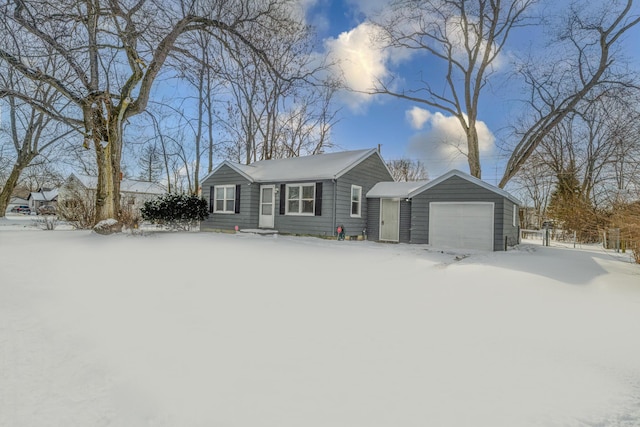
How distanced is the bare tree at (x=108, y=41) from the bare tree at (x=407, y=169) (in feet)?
98.0

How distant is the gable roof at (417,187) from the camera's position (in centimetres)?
1082

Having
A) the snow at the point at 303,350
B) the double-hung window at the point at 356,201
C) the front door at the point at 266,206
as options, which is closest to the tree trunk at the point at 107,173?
the snow at the point at 303,350

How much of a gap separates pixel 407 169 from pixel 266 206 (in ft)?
90.7

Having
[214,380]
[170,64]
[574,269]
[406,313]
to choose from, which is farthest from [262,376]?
[170,64]

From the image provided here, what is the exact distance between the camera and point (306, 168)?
44.8ft

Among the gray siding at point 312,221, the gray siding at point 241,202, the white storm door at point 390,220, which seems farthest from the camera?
the gray siding at point 241,202

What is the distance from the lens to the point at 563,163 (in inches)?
830

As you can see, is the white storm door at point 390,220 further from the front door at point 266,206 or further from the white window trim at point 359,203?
the front door at point 266,206

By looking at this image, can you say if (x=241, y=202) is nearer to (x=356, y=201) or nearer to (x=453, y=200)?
(x=356, y=201)

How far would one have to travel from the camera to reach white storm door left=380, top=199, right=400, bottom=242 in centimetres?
1323

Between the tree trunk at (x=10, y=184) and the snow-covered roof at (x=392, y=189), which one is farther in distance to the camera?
the tree trunk at (x=10, y=184)

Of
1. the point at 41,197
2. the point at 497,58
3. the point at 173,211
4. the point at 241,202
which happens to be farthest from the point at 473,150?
the point at 41,197

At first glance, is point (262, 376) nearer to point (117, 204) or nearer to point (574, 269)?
point (574, 269)

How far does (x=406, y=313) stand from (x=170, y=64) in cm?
914
